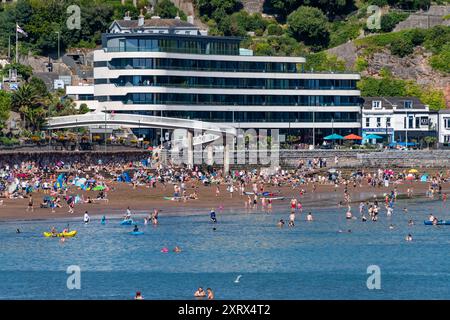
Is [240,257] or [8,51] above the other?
[8,51]

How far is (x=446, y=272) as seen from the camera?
56.4 metres

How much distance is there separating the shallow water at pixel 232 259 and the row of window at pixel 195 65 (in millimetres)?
59270

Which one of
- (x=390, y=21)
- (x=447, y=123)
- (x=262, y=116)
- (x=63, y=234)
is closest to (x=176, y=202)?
(x=63, y=234)

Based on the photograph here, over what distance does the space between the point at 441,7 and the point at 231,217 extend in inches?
4630

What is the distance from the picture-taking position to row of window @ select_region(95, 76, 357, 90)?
13962 cm

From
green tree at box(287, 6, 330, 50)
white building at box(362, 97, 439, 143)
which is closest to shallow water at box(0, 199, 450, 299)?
white building at box(362, 97, 439, 143)

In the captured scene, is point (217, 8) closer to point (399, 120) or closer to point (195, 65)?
point (195, 65)

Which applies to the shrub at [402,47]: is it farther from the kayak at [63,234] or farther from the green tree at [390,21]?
the kayak at [63,234]

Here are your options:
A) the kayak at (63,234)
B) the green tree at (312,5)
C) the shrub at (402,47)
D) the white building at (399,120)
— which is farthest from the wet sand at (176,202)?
the green tree at (312,5)

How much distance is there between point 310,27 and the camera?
183125mm

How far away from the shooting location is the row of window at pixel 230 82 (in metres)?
140

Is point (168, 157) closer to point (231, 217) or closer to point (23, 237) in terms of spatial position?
point (231, 217)

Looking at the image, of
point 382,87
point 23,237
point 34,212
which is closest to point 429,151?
point 382,87

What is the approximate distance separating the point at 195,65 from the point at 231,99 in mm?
6819
